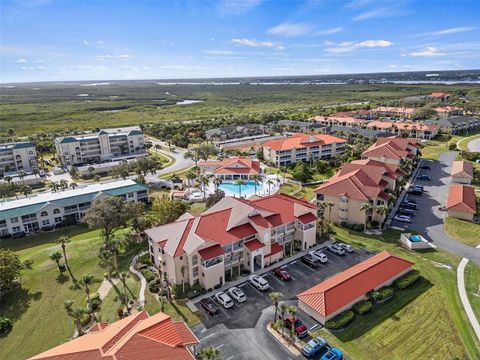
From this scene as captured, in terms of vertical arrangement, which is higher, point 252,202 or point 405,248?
point 252,202

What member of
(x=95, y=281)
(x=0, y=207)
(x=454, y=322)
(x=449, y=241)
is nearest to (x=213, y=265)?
(x=95, y=281)

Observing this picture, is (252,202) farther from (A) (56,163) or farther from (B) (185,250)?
(A) (56,163)

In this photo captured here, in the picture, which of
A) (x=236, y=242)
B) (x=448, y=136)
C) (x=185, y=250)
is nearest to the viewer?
(x=185, y=250)

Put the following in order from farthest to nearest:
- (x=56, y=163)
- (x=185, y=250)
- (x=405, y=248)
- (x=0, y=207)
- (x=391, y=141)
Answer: (x=56, y=163), (x=391, y=141), (x=0, y=207), (x=405, y=248), (x=185, y=250)

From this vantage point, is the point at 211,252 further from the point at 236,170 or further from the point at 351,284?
the point at 236,170

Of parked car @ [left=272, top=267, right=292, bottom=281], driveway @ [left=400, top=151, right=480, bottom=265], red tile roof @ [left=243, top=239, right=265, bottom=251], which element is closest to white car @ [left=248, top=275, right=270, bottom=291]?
parked car @ [left=272, top=267, right=292, bottom=281]

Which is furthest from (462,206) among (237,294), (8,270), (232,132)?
(232,132)

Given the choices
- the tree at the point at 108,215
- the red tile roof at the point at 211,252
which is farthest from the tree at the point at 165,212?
the red tile roof at the point at 211,252
